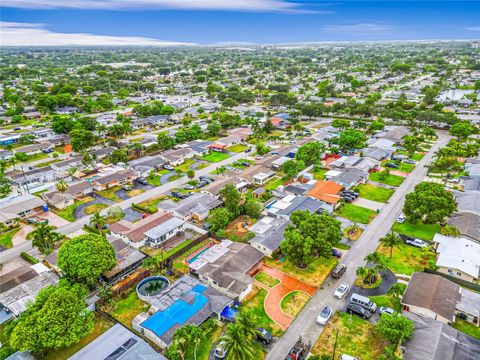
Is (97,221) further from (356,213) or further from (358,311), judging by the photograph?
(356,213)

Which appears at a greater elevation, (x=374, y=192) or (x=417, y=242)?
(x=417, y=242)

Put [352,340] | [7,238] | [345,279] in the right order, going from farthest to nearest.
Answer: [7,238]
[345,279]
[352,340]

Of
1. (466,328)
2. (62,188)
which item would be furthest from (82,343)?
(466,328)

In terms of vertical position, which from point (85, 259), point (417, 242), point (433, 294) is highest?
point (85, 259)

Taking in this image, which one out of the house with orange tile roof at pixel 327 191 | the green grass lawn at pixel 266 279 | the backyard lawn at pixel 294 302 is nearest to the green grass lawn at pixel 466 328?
the backyard lawn at pixel 294 302

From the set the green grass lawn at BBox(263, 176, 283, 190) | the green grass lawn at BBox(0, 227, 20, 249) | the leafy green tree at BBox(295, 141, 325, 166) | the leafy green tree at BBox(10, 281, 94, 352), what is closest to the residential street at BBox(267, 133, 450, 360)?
the leafy green tree at BBox(10, 281, 94, 352)

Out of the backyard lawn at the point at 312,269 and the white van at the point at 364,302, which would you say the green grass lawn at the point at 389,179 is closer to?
the backyard lawn at the point at 312,269
